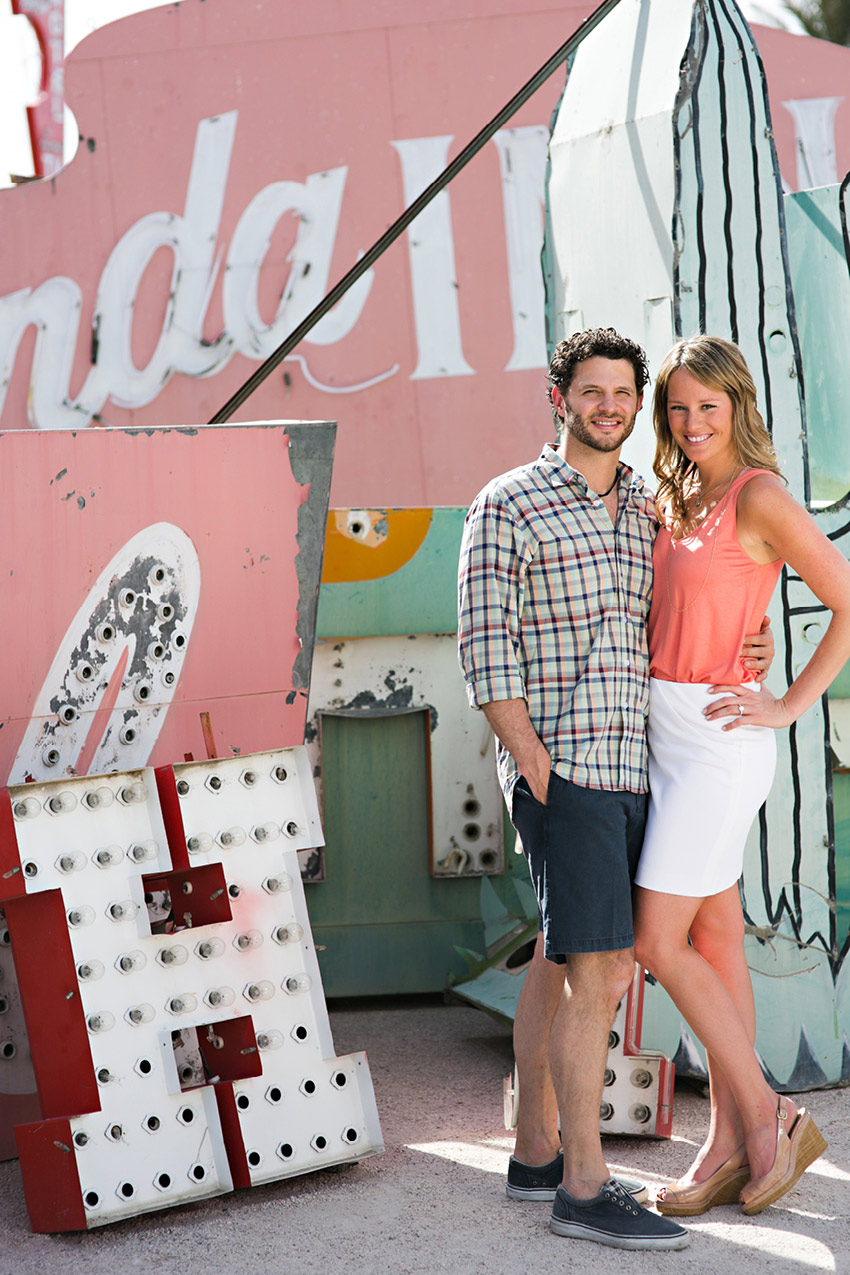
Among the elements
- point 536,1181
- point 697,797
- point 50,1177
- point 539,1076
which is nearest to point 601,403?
point 697,797

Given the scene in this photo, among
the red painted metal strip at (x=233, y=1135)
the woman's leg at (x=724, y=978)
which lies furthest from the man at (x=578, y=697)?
the red painted metal strip at (x=233, y=1135)

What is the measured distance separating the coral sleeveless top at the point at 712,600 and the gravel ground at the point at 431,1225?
1.08 metres

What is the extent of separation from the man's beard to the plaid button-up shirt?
67 millimetres

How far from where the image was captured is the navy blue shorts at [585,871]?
96.9 inches

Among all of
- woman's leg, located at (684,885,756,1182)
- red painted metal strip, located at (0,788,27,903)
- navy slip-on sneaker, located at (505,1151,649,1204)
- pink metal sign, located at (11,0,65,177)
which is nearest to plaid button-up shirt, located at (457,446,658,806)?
woman's leg, located at (684,885,756,1182)

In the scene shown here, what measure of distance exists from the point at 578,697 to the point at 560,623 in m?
0.15

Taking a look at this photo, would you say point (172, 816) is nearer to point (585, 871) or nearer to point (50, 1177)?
point (50, 1177)

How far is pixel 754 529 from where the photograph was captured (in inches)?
100

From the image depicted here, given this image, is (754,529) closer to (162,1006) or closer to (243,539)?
(243,539)

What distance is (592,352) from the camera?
262cm

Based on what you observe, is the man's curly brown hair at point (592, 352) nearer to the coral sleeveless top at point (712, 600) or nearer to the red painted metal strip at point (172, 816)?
the coral sleeveless top at point (712, 600)

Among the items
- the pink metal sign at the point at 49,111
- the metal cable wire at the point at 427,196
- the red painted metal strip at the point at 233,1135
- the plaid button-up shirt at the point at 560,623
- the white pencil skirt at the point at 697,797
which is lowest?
the red painted metal strip at the point at 233,1135

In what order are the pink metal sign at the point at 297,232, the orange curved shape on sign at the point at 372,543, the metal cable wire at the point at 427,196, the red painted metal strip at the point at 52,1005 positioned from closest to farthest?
1. the red painted metal strip at the point at 52,1005
2. the metal cable wire at the point at 427,196
3. the orange curved shape on sign at the point at 372,543
4. the pink metal sign at the point at 297,232

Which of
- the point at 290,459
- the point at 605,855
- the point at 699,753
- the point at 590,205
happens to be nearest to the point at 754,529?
the point at 699,753
